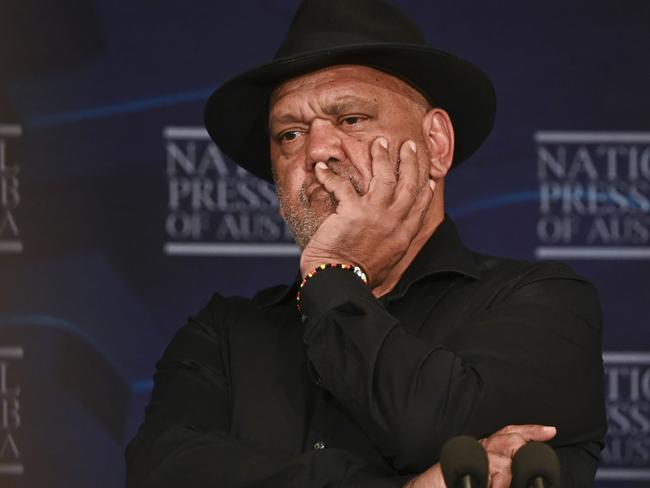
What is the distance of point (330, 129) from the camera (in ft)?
10.7

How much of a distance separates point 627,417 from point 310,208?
2.15 metres

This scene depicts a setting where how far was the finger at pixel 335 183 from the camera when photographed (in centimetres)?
313

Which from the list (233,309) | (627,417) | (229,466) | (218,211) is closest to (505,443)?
(229,466)

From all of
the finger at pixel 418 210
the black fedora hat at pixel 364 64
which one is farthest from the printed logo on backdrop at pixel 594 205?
the finger at pixel 418 210

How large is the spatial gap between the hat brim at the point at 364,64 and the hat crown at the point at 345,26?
0.15ft

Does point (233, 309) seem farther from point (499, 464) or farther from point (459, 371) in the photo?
point (499, 464)

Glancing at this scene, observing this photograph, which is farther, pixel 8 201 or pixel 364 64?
pixel 8 201

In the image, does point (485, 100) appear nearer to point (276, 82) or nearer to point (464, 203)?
point (276, 82)

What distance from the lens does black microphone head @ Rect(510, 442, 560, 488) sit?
2090mm

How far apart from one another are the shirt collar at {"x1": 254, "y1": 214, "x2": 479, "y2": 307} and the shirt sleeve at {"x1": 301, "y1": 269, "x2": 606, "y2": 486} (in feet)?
0.98

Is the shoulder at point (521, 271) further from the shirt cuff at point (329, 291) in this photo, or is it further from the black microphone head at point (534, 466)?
the black microphone head at point (534, 466)

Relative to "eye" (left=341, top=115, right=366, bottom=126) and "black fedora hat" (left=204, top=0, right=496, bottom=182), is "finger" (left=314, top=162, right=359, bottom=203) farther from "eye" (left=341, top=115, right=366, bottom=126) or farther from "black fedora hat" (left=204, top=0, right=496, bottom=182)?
"black fedora hat" (left=204, top=0, right=496, bottom=182)

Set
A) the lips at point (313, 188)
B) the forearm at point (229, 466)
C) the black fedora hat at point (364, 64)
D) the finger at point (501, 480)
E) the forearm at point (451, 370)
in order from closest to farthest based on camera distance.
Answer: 1. the finger at point (501, 480)
2. the forearm at point (451, 370)
3. the forearm at point (229, 466)
4. the lips at point (313, 188)
5. the black fedora hat at point (364, 64)

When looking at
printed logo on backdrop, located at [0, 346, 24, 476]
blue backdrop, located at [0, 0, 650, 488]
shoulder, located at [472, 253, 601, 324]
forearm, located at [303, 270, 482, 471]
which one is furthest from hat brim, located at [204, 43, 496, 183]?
printed logo on backdrop, located at [0, 346, 24, 476]
